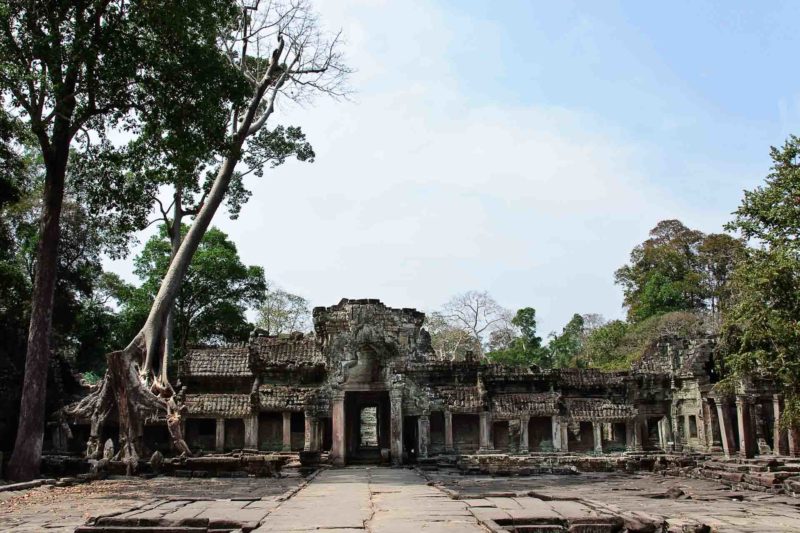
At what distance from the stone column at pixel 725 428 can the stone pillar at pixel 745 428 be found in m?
0.38

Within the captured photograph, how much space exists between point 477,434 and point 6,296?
1846 centimetres

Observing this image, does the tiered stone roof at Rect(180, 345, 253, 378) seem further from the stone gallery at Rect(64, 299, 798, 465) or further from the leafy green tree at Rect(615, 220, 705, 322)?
the leafy green tree at Rect(615, 220, 705, 322)

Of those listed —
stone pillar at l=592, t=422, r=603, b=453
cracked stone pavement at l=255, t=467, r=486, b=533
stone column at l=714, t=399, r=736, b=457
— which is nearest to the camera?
cracked stone pavement at l=255, t=467, r=486, b=533

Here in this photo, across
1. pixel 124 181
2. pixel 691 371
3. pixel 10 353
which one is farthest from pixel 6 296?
pixel 691 371

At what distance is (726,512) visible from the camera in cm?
1047

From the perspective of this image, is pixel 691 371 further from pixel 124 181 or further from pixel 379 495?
pixel 124 181

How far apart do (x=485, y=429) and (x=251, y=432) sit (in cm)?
863

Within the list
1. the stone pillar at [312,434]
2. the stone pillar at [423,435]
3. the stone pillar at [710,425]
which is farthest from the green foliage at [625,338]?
the stone pillar at [312,434]

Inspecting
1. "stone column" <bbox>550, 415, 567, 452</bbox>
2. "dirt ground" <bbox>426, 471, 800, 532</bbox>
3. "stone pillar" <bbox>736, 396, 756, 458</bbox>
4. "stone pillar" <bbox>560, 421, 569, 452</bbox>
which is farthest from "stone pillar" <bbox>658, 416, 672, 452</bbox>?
"dirt ground" <bbox>426, 471, 800, 532</bbox>

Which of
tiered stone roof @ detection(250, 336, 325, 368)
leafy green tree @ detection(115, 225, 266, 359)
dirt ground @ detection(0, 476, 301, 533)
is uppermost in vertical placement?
leafy green tree @ detection(115, 225, 266, 359)

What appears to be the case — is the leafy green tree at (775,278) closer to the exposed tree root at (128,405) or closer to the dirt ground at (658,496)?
the dirt ground at (658,496)

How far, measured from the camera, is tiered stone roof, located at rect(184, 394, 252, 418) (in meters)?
25.6

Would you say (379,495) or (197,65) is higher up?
(197,65)

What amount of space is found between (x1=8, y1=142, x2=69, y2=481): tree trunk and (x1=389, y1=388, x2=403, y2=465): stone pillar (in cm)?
971
